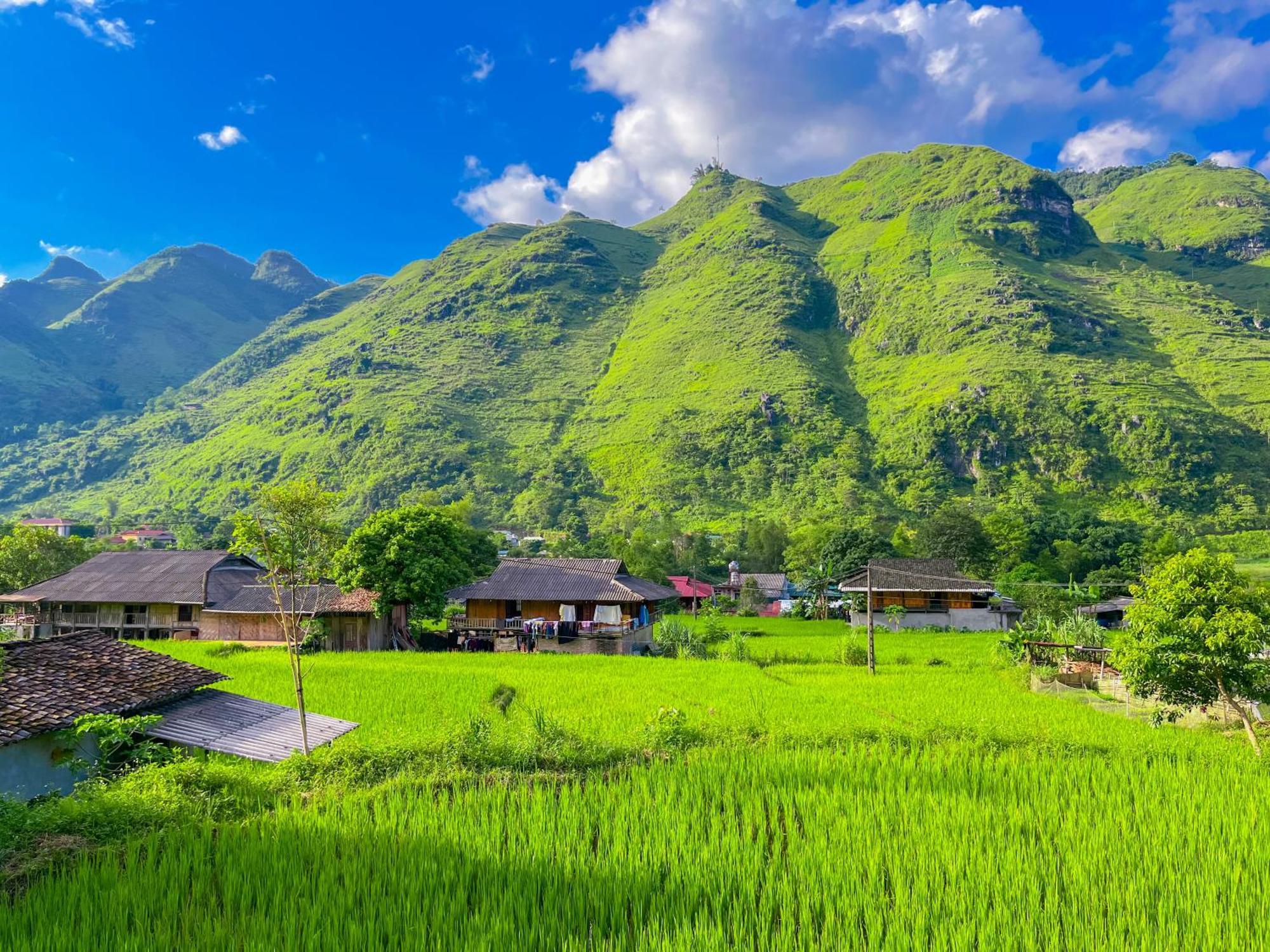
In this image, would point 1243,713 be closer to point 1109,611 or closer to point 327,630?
point 327,630

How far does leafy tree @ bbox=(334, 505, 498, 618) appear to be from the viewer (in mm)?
34375

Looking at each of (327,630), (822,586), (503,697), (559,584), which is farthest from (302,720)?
(822,586)

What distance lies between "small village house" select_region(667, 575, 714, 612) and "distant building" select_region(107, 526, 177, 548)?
76941 mm

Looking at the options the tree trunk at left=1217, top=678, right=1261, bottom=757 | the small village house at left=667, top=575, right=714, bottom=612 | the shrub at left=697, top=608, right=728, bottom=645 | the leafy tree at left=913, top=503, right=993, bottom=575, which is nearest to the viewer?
the tree trunk at left=1217, top=678, right=1261, bottom=757

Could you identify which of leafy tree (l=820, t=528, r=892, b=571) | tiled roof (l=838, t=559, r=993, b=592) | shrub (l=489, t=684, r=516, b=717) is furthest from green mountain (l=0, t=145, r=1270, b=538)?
shrub (l=489, t=684, r=516, b=717)

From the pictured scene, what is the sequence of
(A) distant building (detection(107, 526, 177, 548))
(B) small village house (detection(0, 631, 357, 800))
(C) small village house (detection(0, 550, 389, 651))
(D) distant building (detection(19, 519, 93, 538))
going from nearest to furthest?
(B) small village house (detection(0, 631, 357, 800)) → (C) small village house (detection(0, 550, 389, 651)) → (A) distant building (detection(107, 526, 177, 548)) → (D) distant building (detection(19, 519, 93, 538))

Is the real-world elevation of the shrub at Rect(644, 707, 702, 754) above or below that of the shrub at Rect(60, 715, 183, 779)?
below

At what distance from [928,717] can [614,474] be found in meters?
106

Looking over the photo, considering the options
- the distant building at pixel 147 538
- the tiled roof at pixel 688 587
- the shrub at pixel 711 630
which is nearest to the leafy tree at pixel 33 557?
the distant building at pixel 147 538

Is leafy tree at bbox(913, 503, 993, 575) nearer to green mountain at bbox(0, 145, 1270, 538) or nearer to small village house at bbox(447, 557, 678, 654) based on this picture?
green mountain at bbox(0, 145, 1270, 538)

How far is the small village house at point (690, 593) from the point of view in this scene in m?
66.1

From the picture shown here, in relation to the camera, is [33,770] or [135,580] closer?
[33,770]

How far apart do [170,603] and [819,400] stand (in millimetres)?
112751

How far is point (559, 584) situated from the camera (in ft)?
123
